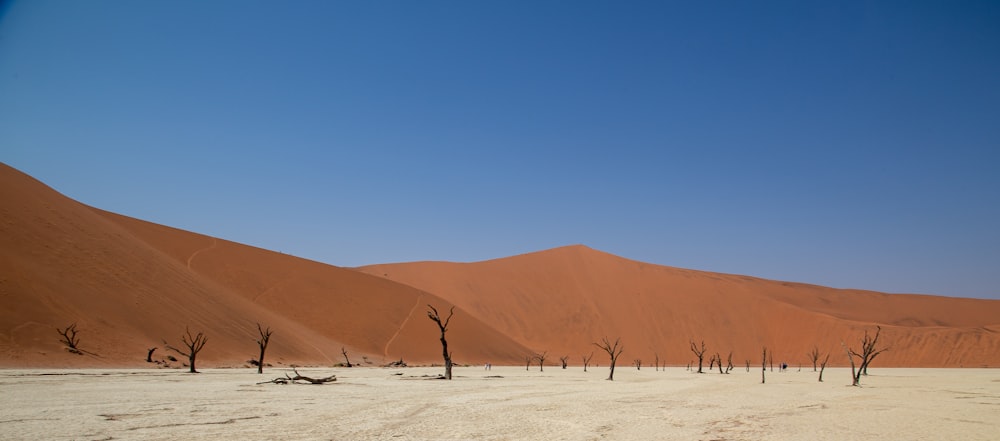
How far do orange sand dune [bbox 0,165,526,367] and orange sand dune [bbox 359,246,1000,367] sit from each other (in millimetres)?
16511

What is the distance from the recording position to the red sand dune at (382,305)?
3597 cm

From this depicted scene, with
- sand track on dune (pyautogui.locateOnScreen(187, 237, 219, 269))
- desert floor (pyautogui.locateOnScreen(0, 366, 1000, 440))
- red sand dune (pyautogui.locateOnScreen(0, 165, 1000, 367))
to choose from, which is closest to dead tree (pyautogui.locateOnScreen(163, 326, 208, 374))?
red sand dune (pyautogui.locateOnScreen(0, 165, 1000, 367))

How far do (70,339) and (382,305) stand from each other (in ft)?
123

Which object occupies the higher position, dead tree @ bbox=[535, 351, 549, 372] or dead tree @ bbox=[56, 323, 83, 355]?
dead tree @ bbox=[56, 323, 83, 355]

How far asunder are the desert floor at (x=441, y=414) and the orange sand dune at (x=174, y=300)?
11.6 meters

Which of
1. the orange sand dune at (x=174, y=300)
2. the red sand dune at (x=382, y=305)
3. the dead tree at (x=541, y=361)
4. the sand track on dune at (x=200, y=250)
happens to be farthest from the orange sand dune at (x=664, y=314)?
the sand track on dune at (x=200, y=250)

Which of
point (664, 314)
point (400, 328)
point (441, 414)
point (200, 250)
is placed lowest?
point (441, 414)

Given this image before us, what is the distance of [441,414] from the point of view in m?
14.9

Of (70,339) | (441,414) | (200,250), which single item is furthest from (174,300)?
(441,414)

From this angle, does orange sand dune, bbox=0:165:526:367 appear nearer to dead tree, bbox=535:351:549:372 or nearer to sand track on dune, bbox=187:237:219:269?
sand track on dune, bbox=187:237:219:269

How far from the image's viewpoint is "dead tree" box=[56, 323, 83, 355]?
3169 centimetres

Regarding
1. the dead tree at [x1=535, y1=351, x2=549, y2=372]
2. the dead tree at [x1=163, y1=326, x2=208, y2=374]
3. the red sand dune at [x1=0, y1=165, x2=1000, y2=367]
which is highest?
the red sand dune at [x1=0, y1=165, x2=1000, y2=367]

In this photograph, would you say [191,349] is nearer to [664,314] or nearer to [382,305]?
[382,305]

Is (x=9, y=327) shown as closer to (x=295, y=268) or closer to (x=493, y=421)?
(x=493, y=421)
